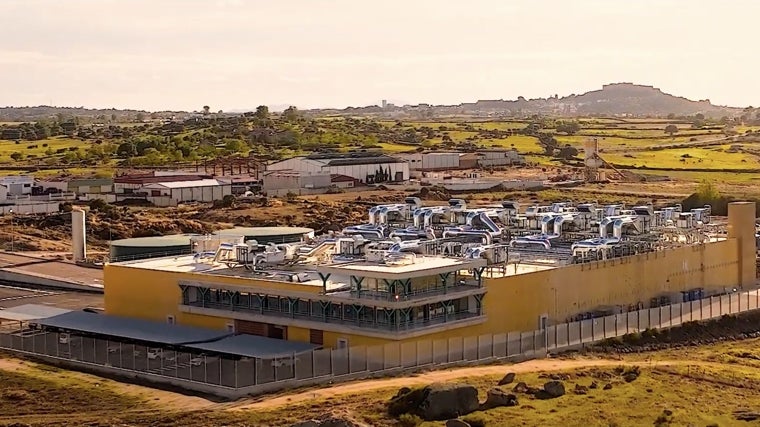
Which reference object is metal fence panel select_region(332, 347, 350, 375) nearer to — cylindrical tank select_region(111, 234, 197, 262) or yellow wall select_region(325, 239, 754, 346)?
yellow wall select_region(325, 239, 754, 346)

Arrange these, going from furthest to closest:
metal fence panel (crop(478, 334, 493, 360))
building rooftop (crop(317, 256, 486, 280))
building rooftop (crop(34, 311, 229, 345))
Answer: building rooftop (crop(34, 311, 229, 345)) → metal fence panel (crop(478, 334, 493, 360)) → building rooftop (crop(317, 256, 486, 280))

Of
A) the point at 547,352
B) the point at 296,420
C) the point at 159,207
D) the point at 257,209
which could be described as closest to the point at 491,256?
the point at 547,352

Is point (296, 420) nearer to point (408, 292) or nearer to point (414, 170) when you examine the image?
point (408, 292)

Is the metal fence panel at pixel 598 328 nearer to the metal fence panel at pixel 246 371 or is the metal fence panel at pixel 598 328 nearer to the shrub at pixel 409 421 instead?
the metal fence panel at pixel 246 371

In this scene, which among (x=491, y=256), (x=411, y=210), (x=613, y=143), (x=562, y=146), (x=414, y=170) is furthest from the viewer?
(x=613, y=143)

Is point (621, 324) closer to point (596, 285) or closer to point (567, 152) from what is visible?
point (596, 285)

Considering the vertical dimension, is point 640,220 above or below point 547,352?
above

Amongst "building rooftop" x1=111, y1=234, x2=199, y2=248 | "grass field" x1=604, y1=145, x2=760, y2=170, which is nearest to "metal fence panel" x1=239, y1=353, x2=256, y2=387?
"building rooftop" x1=111, y1=234, x2=199, y2=248

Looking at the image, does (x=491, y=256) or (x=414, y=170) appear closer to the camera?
(x=491, y=256)
